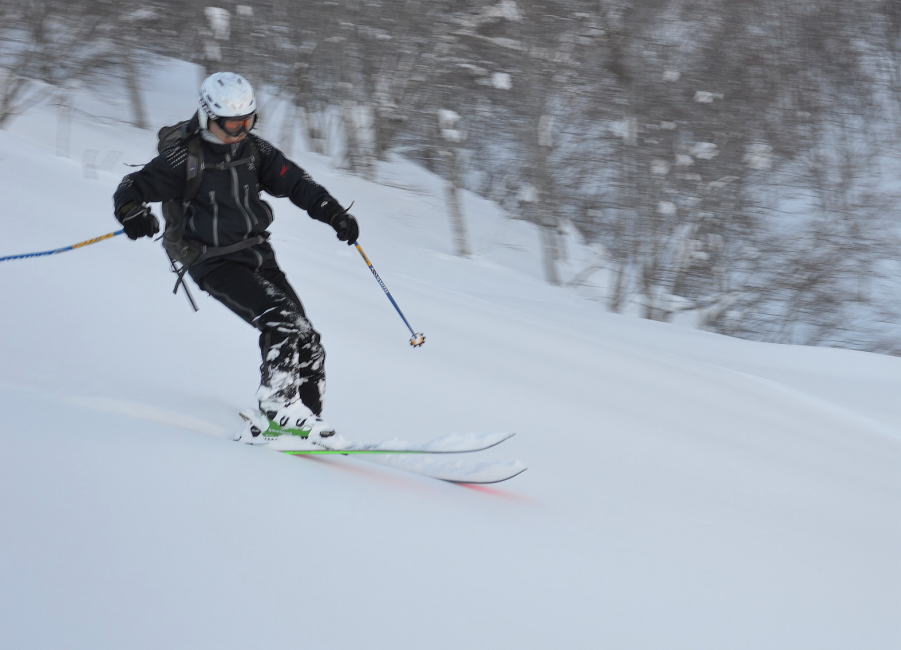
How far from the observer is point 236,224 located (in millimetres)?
4066

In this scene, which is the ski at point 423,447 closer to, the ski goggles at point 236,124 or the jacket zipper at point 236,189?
the jacket zipper at point 236,189

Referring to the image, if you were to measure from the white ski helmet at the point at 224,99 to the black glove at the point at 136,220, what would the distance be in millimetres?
411

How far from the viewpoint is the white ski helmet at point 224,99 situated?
12.5 feet

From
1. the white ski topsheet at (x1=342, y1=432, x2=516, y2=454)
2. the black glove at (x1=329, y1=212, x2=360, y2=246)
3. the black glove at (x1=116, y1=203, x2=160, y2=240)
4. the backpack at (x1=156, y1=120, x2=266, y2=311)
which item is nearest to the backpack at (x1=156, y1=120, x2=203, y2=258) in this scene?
the backpack at (x1=156, y1=120, x2=266, y2=311)

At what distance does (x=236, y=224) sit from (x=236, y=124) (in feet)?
1.39

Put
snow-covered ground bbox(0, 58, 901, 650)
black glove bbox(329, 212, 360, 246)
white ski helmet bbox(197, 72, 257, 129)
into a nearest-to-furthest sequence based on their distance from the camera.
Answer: snow-covered ground bbox(0, 58, 901, 650)
white ski helmet bbox(197, 72, 257, 129)
black glove bbox(329, 212, 360, 246)

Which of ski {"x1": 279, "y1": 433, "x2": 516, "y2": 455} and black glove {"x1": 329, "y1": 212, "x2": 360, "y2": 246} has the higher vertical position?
black glove {"x1": 329, "y1": 212, "x2": 360, "y2": 246}

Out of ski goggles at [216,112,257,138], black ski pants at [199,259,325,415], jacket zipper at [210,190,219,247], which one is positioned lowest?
black ski pants at [199,259,325,415]

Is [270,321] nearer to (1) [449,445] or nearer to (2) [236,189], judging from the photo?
(2) [236,189]

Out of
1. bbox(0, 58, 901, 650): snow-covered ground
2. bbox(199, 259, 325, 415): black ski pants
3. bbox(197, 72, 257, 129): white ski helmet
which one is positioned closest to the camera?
bbox(0, 58, 901, 650): snow-covered ground

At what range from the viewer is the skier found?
3895mm

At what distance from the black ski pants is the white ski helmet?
0.62m

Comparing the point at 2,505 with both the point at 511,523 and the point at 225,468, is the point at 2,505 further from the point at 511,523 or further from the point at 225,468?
the point at 511,523

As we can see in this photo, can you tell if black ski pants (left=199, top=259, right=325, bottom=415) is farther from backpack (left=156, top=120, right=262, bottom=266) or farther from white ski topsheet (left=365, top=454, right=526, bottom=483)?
white ski topsheet (left=365, top=454, right=526, bottom=483)
